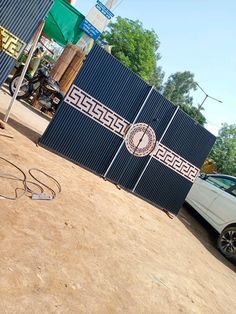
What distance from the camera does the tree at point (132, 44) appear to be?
45.3 meters

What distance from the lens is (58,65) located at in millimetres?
14992

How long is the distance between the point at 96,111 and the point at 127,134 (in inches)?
42.6

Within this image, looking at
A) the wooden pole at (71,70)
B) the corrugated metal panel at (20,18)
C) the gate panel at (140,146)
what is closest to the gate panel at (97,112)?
the gate panel at (140,146)

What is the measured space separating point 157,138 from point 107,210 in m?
3.39

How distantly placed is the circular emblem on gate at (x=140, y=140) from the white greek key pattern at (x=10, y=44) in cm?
335

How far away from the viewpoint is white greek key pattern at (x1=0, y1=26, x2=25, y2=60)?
6.90 metres

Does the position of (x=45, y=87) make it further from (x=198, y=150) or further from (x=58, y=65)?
(x=198, y=150)

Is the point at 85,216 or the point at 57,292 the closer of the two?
the point at 57,292

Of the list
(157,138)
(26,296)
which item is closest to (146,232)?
(157,138)

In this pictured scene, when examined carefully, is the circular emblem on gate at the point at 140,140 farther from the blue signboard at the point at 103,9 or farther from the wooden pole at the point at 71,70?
the wooden pole at the point at 71,70

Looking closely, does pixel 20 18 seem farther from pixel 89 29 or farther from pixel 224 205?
pixel 224 205

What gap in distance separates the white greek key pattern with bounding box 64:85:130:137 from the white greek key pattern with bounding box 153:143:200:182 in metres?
1.26

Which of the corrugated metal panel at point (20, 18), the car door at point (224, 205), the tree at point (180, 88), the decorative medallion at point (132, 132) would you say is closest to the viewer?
the corrugated metal panel at point (20, 18)

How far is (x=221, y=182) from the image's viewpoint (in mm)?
9914
